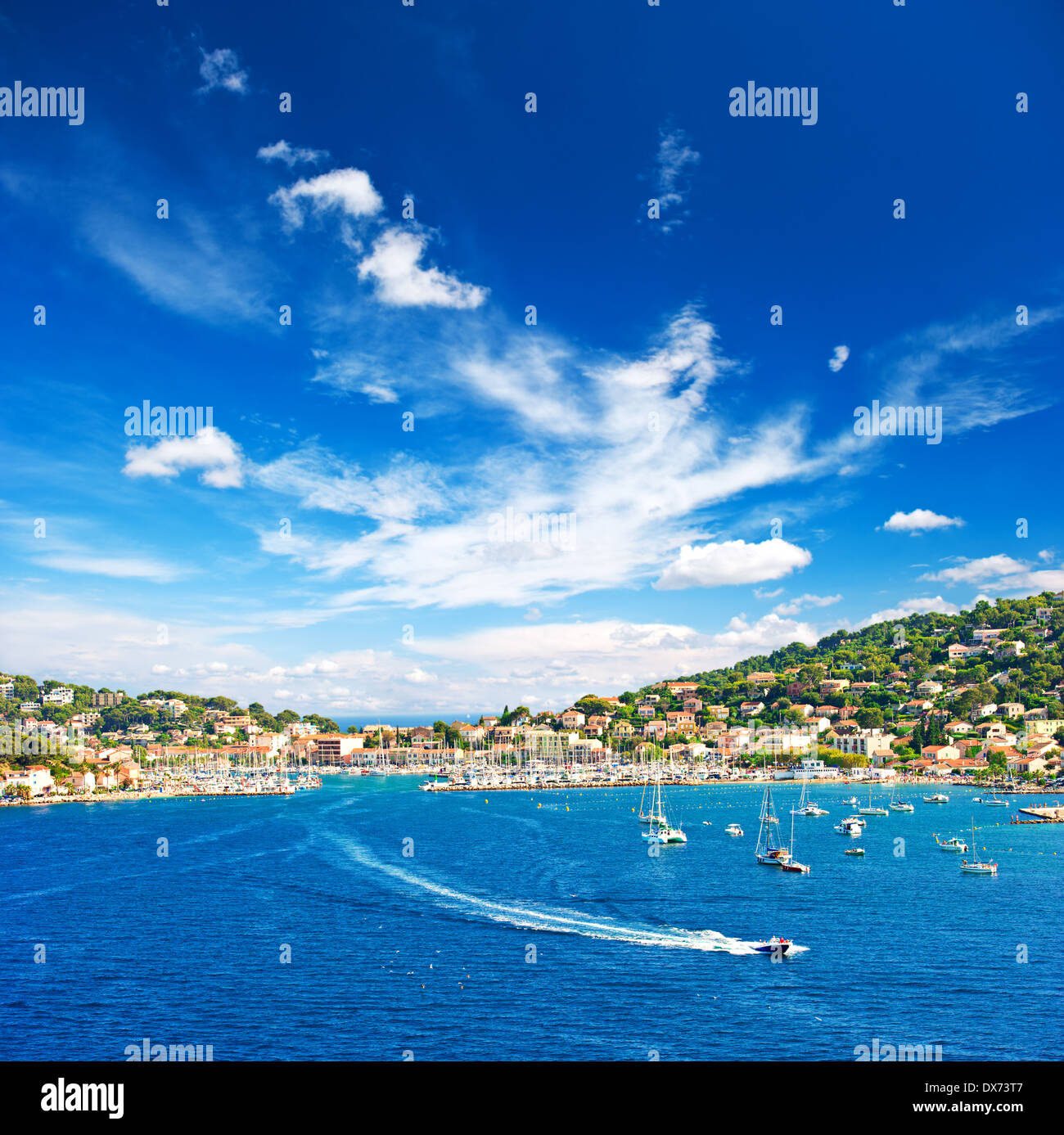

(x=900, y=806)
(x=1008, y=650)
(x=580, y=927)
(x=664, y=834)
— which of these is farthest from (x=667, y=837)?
(x=1008, y=650)

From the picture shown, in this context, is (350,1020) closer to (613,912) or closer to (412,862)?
(613,912)

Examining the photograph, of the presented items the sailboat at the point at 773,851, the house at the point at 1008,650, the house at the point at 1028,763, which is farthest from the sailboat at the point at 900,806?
the house at the point at 1008,650

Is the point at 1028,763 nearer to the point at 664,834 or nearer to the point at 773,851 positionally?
the point at 664,834

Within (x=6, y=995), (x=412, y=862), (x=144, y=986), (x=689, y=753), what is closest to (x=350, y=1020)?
(x=144, y=986)

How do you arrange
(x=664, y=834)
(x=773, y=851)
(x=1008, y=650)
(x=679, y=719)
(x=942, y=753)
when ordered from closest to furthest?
(x=773, y=851) < (x=664, y=834) < (x=942, y=753) < (x=1008, y=650) < (x=679, y=719)

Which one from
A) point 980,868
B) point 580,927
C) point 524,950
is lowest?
point 980,868

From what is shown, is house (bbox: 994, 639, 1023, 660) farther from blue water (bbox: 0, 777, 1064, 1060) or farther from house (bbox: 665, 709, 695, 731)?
blue water (bbox: 0, 777, 1064, 1060)
